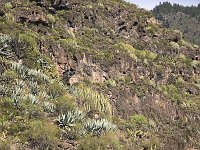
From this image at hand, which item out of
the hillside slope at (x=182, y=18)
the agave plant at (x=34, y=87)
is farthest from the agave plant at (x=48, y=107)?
the hillside slope at (x=182, y=18)

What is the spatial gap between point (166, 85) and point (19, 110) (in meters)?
13.7

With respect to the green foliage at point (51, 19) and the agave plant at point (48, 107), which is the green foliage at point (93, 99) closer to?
the agave plant at point (48, 107)

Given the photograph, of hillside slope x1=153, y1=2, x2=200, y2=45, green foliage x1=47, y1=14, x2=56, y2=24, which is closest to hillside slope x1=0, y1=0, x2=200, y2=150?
green foliage x1=47, y1=14, x2=56, y2=24

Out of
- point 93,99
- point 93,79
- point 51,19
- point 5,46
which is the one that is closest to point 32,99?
point 5,46

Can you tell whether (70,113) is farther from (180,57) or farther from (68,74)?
(180,57)

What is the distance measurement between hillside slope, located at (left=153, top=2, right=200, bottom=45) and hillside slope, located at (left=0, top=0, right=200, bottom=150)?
4129 inches

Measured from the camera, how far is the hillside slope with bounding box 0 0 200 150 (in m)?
13.8

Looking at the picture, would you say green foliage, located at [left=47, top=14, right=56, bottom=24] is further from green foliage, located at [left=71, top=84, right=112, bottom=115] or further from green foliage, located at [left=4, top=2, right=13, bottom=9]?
green foliage, located at [left=71, top=84, right=112, bottom=115]

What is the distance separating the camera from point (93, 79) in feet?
68.9

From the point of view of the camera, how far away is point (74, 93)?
17.9 m

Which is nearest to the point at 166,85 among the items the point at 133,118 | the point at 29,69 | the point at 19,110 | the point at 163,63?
the point at 163,63

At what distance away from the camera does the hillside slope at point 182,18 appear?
141700mm

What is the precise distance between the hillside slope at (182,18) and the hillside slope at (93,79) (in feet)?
344

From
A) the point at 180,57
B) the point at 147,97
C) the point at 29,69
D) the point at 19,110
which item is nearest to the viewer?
the point at 19,110
